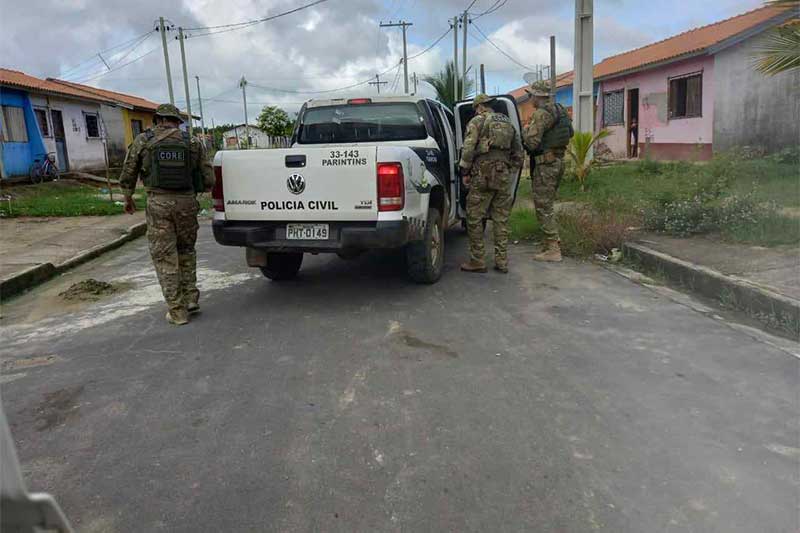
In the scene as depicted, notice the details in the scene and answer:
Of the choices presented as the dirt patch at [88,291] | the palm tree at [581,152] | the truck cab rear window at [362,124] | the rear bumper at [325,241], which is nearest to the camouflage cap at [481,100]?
the truck cab rear window at [362,124]

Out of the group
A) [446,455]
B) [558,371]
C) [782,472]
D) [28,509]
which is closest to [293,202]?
[558,371]

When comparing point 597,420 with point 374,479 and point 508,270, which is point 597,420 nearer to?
point 374,479

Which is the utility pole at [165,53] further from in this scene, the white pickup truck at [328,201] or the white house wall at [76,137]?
the white pickup truck at [328,201]

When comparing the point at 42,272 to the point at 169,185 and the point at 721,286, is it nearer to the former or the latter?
the point at 169,185

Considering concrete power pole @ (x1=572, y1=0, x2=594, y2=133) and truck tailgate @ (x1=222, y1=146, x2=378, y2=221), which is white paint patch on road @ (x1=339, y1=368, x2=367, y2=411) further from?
concrete power pole @ (x1=572, y1=0, x2=594, y2=133)

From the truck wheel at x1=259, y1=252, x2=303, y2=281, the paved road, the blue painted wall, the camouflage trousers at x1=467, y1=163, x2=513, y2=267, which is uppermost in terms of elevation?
the blue painted wall

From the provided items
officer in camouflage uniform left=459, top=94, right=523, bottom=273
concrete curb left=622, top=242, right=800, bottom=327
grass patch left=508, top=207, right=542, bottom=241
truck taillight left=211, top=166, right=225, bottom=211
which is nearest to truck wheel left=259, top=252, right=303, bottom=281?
truck taillight left=211, top=166, right=225, bottom=211

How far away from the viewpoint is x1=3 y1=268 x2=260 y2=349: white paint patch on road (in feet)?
Answer: 16.2

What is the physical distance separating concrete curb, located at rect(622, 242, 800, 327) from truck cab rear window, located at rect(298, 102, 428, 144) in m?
2.78

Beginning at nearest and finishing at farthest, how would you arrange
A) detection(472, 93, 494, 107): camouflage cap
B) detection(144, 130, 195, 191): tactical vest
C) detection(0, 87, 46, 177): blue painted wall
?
detection(144, 130, 195, 191): tactical vest → detection(472, 93, 494, 107): camouflage cap → detection(0, 87, 46, 177): blue painted wall

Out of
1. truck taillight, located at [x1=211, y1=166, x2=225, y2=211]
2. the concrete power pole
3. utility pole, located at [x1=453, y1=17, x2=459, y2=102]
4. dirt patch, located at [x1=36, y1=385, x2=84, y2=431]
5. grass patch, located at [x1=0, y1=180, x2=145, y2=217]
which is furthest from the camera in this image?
utility pole, located at [x1=453, y1=17, x2=459, y2=102]

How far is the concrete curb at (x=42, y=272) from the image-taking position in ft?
20.6

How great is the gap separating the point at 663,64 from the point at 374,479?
19.5m

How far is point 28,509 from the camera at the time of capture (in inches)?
39.5
